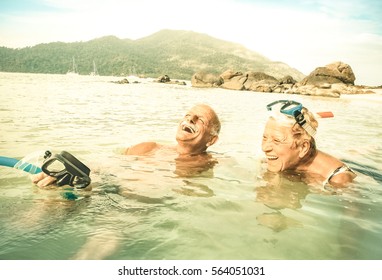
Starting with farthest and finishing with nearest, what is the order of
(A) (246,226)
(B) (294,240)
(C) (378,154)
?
(C) (378,154)
(A) (246,226)
(B) (294,240)

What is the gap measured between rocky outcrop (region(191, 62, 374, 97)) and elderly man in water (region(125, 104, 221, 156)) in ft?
104

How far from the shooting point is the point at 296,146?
396 centimetres

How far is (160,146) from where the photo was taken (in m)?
5.23

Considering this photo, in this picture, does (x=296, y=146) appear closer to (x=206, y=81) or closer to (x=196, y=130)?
(x=196, y=130)

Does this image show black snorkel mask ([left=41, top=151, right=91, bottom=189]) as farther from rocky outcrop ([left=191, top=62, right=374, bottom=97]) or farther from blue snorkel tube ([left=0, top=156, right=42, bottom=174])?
rocky outcrop ([left=191, top=62, right=374, bottom=97])

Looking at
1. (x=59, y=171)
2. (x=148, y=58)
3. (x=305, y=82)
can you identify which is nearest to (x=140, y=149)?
(x=59, y=171)

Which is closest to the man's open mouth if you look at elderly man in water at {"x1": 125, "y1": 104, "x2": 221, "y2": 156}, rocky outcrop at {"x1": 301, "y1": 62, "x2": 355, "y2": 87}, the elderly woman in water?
elderly man in water at {"x1": 125, "y1": 104, "x2": 221, "y2": 156}

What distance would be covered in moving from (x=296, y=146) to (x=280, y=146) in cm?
20

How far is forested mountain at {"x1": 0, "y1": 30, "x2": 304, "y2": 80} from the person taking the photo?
59.4 metres

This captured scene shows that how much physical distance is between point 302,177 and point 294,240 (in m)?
1.73

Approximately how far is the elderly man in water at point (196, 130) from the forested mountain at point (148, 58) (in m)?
34.9
